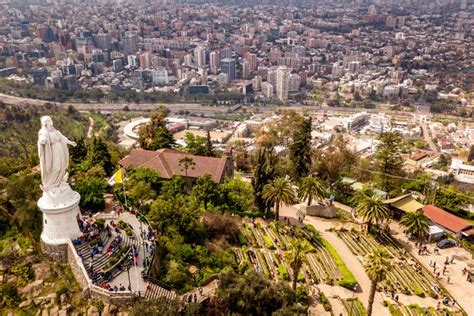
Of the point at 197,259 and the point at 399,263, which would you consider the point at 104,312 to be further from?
the point at 399,263

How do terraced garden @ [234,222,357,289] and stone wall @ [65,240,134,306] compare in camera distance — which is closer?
stone wall @ [65,240,134,306]

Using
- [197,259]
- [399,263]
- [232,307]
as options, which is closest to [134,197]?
[197,259]

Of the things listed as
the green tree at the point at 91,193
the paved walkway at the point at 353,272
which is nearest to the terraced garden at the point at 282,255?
the paved walkway at the point at 353,272

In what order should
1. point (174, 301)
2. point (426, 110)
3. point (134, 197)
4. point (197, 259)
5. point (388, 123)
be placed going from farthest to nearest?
point (426, 110) < point (388, 123) < point (134, 197) < point (197, 259) < point (174, 301)

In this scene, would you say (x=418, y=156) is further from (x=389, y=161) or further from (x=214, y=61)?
(x=214, y=61)

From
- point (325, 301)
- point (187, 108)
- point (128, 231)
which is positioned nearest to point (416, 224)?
point (325, 301)

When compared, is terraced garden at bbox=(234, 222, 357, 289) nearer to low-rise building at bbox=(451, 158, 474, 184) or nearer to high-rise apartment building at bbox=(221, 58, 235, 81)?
low-rise building at bbox=(451, 158, 474, 184)

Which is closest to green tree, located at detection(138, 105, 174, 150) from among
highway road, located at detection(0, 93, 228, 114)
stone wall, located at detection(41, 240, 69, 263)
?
stone wall, located at detection(41, 240, 69, 263)

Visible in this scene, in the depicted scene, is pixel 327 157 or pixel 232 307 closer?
pixel 232 307
